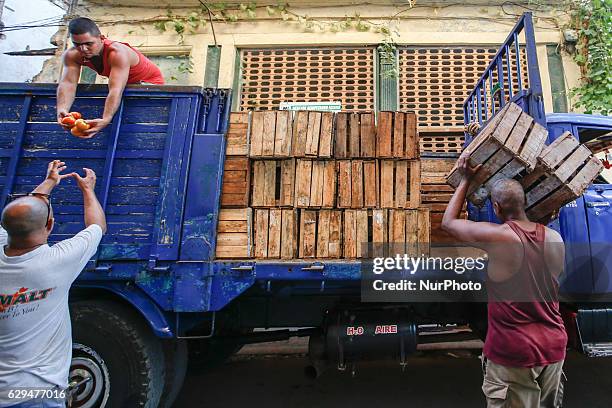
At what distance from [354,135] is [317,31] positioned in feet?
16.6

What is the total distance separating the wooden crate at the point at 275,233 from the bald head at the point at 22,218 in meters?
1.52

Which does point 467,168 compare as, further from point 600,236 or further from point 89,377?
point 89,377

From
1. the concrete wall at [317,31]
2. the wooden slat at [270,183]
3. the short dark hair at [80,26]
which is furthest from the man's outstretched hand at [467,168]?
the concrete wall at [317,31]

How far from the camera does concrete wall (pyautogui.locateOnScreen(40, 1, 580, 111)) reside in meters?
7.28

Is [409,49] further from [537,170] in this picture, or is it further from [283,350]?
[283,350]

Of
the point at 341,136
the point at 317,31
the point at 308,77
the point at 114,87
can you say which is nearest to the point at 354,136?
the point at 341,136

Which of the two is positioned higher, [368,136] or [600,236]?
[368,136]

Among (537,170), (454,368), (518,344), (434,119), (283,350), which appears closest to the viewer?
(518,344)

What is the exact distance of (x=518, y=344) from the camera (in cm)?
216

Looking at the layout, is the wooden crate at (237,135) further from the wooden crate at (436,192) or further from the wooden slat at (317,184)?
the wooden crate at (436,192)

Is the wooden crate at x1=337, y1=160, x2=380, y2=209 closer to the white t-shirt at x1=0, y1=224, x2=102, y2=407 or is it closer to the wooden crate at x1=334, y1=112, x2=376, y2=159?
the wooden crate at x1=334, y1=112, x2=376, y2=159

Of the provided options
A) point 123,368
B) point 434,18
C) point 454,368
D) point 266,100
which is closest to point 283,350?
point 454,368

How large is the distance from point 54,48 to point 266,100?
15.0 feet

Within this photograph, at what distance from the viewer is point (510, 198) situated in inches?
93.0
